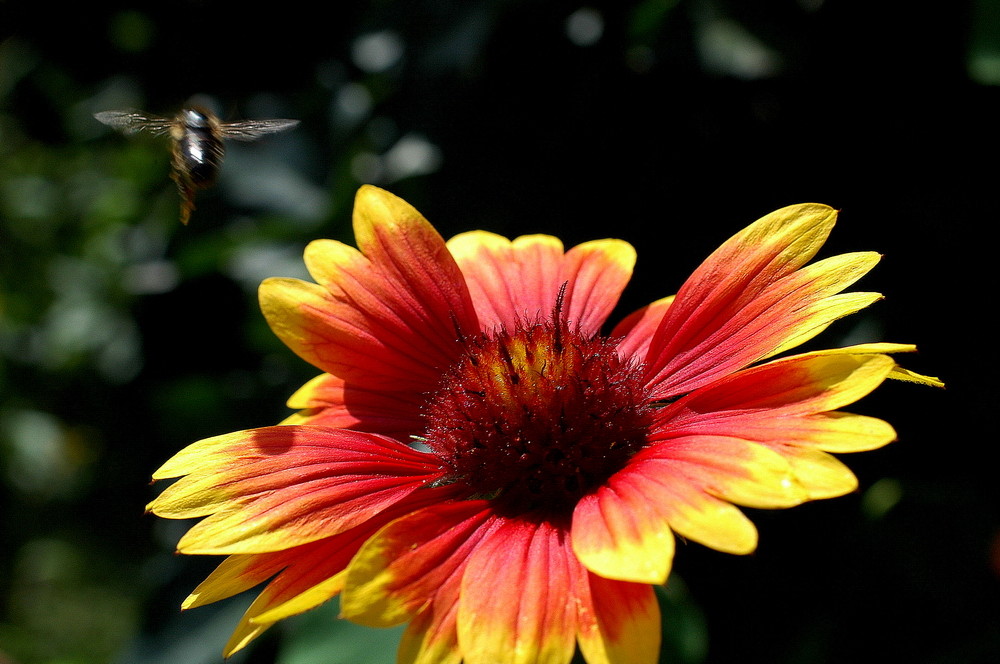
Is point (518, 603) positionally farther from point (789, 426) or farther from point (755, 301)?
point (755, 301)

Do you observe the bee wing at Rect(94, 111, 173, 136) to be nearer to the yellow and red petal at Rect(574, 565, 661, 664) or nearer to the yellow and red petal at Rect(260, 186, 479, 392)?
the yellow and red petal at Rect(260, 186, 479, 392)

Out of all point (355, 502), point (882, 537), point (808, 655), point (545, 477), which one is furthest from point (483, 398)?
point (882, 537)

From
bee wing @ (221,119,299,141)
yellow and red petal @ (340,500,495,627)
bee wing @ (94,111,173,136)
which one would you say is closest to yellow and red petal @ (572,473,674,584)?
yellow and red petal @ (340,500,495,627)

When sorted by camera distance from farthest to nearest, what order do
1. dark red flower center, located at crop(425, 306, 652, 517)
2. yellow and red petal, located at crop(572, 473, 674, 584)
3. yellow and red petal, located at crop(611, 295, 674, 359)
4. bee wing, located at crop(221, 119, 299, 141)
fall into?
bee wing, located at crop(221, 119, 299, 141) < yellow and red petal, located at crop(611, 295, 674, 359) < dark red flower center, located at crop(425, 306, 652, 517) < yellow and red petal, located at crop(572, 473, 674, 584)

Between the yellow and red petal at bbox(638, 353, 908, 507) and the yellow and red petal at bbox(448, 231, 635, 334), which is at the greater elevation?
the yellow and red petal at bbox(448, 231, 635, 334)

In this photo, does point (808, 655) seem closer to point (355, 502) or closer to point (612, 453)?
point (612, 453)

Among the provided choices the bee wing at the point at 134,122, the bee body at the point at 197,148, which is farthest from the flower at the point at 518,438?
the bee wing at the point at 134,122
